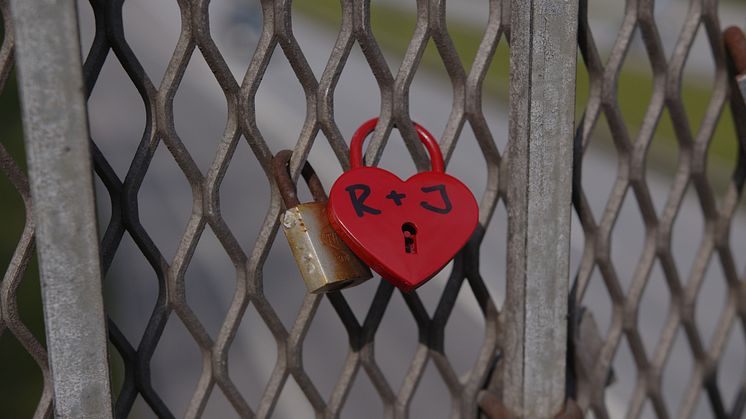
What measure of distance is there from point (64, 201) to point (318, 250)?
36cm

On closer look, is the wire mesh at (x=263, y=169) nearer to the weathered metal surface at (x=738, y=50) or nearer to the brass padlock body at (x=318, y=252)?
the brass padlock body at (x=318, y=252)

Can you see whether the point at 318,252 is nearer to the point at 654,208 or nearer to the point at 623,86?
the point at 654,208

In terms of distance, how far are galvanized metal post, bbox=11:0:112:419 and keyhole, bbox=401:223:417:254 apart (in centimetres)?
42

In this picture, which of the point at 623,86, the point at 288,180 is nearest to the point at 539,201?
the point at 288,180

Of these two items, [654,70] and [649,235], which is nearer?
[654,70]

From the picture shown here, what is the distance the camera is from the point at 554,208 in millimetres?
1303

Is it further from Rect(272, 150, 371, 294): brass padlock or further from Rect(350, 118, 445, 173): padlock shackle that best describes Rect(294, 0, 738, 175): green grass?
Rect(272, 150, 371, 294): brass padlock

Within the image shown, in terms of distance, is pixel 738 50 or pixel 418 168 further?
pixel 738 50

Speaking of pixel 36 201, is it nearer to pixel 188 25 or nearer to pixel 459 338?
pixel 188 25

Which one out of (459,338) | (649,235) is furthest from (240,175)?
(649,235)

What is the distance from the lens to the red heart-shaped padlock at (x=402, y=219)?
45.7 inches

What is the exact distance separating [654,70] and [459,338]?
2906 mm

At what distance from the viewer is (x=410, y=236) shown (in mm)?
1196

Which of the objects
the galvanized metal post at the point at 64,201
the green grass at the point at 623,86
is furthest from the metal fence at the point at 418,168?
the green grass at the point at 623,86
